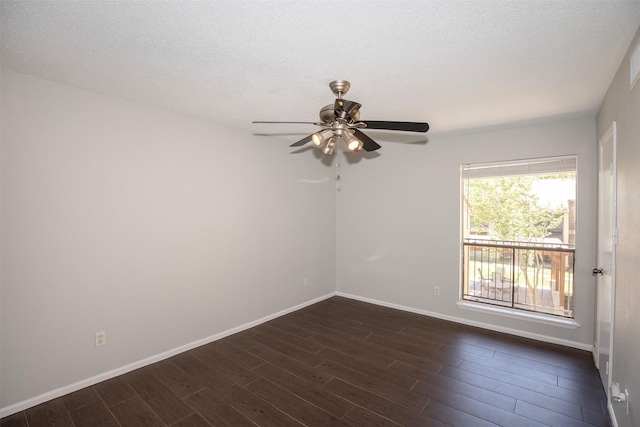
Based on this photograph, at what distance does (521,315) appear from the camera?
3535 millimetres

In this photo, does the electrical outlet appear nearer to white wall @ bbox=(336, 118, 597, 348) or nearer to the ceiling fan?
the ceiling fan

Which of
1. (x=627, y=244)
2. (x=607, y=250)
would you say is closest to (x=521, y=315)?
(x=607, y=250)

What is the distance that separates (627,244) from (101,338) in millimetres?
3873

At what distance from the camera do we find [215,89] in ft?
8.21

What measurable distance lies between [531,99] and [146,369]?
14.0 ft

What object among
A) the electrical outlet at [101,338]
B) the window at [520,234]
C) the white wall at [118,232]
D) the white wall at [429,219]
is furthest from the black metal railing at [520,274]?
the electrical outlet at [101,338]

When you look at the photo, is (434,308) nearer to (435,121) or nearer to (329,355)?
(329,355)

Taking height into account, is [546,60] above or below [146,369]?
above

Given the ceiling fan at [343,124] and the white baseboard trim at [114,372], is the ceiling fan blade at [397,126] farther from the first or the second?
the white baseboard trim at [114,372]

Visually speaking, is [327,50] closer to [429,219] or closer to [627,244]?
[627,244]

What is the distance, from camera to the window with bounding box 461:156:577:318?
11.5 ft

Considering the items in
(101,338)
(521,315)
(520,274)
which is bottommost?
(521,315)

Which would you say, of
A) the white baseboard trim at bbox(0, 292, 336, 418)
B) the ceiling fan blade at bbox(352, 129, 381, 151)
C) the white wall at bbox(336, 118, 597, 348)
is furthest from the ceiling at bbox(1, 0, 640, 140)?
the white baseboard trim at bbox(0, 292, 336, 418)

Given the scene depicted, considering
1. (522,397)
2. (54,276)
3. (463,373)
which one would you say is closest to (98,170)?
(54,276)
